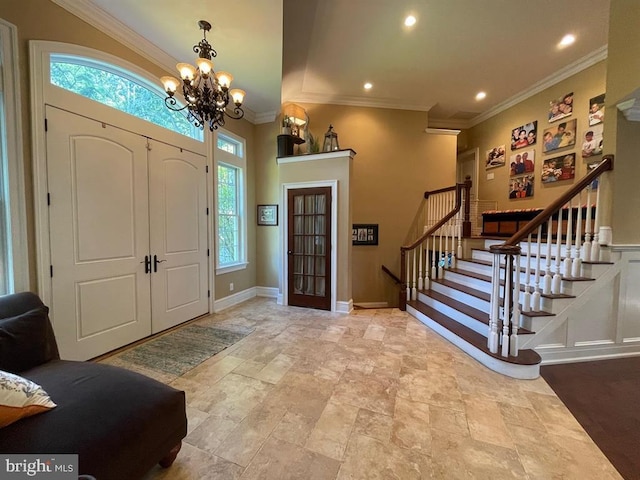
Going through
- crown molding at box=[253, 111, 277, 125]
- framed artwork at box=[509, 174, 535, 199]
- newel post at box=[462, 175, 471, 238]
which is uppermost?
crown molding at box=[253, 111, 277, 125]

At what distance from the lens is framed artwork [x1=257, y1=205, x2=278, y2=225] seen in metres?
5.04

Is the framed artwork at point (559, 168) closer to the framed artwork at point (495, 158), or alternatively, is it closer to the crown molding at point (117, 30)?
the framed artwork at point (495, 158)

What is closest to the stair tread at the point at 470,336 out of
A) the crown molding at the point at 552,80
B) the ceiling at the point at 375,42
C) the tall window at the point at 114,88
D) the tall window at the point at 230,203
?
the tall window at the point at 230,203

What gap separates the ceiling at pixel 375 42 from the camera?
2646mm

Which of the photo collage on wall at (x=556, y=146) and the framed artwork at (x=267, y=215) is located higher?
the photo collage on wall at (x=556, y=146)

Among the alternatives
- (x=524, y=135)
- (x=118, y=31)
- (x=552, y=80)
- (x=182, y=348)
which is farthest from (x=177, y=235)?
(x=552, y=80)

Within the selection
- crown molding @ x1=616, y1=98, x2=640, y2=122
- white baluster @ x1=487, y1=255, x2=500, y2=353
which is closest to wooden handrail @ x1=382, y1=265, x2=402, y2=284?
white baluster @ x1=487, y1=255, x2=500, y2=353

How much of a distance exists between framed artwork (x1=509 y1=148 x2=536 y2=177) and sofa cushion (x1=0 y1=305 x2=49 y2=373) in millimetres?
7060

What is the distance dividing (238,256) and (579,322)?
4816 mm

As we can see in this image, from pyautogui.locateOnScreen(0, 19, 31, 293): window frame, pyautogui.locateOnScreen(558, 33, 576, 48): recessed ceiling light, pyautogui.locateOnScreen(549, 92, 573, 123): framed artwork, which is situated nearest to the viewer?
pyautogui.locateOnScreen(0, 19, 31, 293): window frame

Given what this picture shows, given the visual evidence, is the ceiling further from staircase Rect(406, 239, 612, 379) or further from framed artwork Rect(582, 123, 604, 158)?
staircase Rect(406, 239, 612, 379)

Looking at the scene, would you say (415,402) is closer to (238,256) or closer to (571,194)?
(571,194)

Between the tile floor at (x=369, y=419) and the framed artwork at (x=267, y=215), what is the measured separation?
2602mm

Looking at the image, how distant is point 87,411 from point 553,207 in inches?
156
